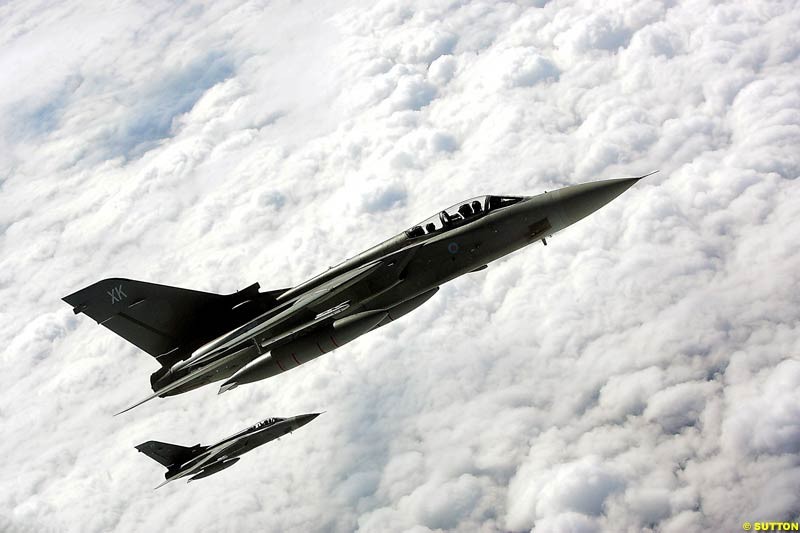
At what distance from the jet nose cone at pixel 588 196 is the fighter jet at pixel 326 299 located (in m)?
0.04

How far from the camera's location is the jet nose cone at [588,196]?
2355 cm

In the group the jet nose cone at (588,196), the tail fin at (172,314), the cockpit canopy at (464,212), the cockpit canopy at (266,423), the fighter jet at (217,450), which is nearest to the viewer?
the jet nose cone at (588,196)

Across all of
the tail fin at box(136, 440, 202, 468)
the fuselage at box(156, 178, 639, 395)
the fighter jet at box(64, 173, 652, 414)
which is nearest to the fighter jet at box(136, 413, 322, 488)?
the tail fin at box(136, 440, 202, 468)

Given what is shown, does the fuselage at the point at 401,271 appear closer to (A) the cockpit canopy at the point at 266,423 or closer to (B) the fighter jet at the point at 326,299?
(B) the fighter jet at the point at 326,299

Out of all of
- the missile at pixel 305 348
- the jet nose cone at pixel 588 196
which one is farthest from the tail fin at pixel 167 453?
the jet nose cone at pixel 588 196

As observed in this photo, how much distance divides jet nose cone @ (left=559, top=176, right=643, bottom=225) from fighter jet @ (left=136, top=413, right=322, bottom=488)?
2441 cm

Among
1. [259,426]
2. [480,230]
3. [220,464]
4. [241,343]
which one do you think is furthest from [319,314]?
[259,426]

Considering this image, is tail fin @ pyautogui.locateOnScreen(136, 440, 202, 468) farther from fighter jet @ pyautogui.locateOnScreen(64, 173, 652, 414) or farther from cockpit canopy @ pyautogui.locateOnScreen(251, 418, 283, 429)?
fighter jet @ pyautogui.locateOnScreen(64, 173, 652, 414)

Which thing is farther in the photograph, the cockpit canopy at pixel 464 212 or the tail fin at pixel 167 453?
the tail fin at pixel 167 453

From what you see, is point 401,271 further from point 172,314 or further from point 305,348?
point 172,314

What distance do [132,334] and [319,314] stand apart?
10.8 m

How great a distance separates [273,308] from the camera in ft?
97.5

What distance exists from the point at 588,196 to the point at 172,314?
21453 mm

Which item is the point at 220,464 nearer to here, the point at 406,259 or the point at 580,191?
the point at 406,259
